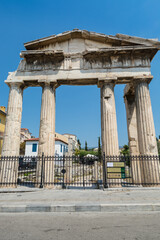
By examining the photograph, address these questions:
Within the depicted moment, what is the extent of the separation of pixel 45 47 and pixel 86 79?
3.96 meters

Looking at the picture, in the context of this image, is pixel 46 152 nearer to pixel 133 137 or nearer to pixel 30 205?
pixel 30 205

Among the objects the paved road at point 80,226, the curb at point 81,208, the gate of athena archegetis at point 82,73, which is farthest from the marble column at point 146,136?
the paved road at point 80,226

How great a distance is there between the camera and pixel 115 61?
38.2 ft

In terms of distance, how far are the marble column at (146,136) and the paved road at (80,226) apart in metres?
5.10

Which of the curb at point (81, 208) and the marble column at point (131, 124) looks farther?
the marble column at point (131, 124)

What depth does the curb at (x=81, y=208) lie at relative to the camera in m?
4.89

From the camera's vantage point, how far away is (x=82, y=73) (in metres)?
11.6

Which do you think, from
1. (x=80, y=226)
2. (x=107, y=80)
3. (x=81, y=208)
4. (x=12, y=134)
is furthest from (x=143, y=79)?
(x=80, y=226)

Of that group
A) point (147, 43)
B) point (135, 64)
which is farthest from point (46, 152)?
point (147, 43)

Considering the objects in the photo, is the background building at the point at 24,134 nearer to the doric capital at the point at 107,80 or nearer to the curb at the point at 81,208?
the doric capital at the point at 107,80

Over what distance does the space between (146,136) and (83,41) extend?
8153 mm

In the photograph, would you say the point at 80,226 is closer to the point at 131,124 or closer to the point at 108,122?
the point at 108,122

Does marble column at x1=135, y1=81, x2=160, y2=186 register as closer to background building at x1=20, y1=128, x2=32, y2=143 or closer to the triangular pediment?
the triangular pediment

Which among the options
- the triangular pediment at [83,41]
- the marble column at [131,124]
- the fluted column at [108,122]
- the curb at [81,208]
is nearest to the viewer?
the curb at [81,208]
